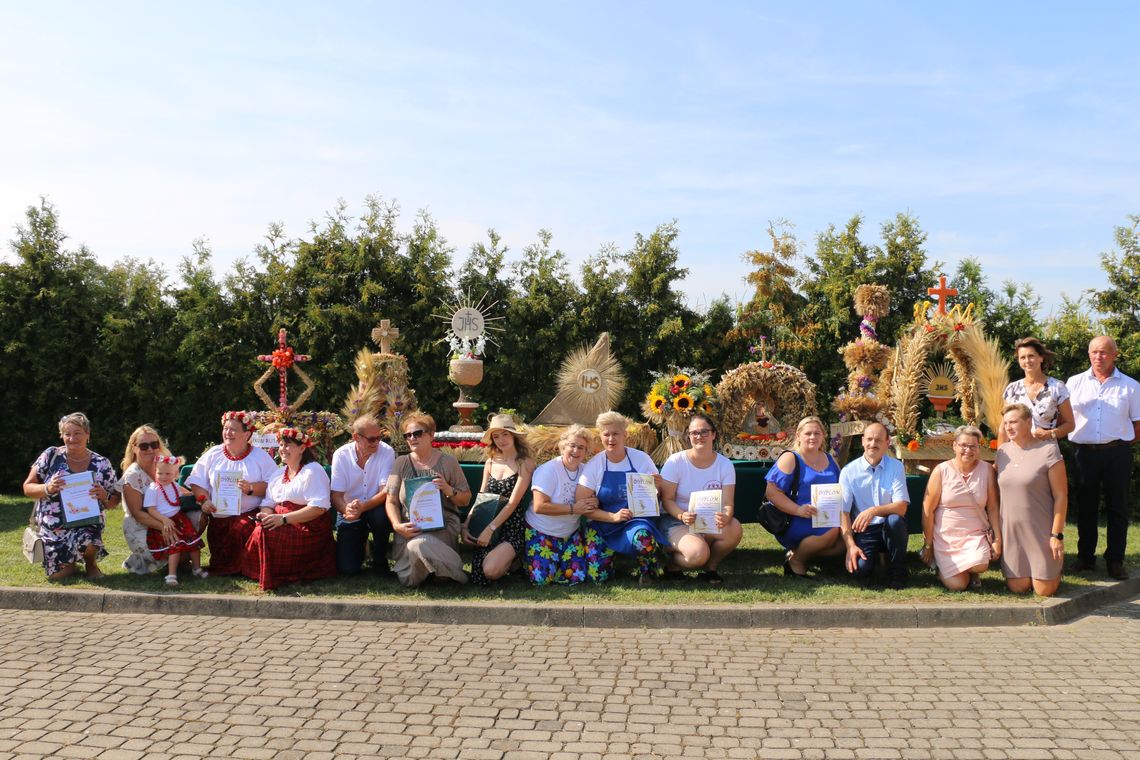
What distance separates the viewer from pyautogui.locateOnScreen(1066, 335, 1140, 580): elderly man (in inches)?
280

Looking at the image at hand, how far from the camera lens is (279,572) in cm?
666

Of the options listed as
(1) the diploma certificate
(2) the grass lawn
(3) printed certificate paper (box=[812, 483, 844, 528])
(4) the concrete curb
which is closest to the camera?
(4) the concrete curb

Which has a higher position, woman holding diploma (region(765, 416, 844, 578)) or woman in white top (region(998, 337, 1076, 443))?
woman in white top (region(998, 337, 1076, 443))

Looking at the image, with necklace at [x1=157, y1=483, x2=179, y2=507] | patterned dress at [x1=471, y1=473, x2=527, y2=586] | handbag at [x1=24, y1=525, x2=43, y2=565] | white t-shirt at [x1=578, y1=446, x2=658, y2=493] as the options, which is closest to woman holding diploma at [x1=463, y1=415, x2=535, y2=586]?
patterned dress at [x1=471, y1=473, x2=527, y2=586]

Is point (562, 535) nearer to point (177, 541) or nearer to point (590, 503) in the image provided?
point (590, 503)

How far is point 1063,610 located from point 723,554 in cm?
235

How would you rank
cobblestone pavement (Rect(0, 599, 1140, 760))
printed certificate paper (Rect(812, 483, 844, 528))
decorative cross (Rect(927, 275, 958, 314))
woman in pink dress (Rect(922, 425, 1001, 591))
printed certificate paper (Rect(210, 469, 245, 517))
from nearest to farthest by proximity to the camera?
cobblestone pavement (Rect(0, 599, 1140, 760)) → woman in pink dress (Rect(922, 425, 1001, 591)) → printed certificate paper (Rect(812, 483, 844, 528)) → printed certificate paper (Rect(210, 469, 245, 517)) → decorative cross (Rect(927, 275, 958, 314))

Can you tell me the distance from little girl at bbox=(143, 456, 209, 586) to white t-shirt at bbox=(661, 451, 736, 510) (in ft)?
12.3

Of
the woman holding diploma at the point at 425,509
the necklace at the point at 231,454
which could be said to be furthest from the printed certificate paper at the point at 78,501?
the woman holding diploma at the point at 425,509

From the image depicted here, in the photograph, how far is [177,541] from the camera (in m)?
6.88

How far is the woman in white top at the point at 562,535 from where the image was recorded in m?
6.71

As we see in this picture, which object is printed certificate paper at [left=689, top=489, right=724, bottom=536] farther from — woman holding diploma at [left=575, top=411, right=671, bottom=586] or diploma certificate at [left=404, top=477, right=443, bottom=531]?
diploma certificate at [left=404, top=477, right=443, bottom=531]

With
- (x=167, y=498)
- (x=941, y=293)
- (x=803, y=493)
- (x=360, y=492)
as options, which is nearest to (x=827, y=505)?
(x=803, y=493)

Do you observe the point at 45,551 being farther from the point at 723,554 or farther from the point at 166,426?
the point at 166,426
